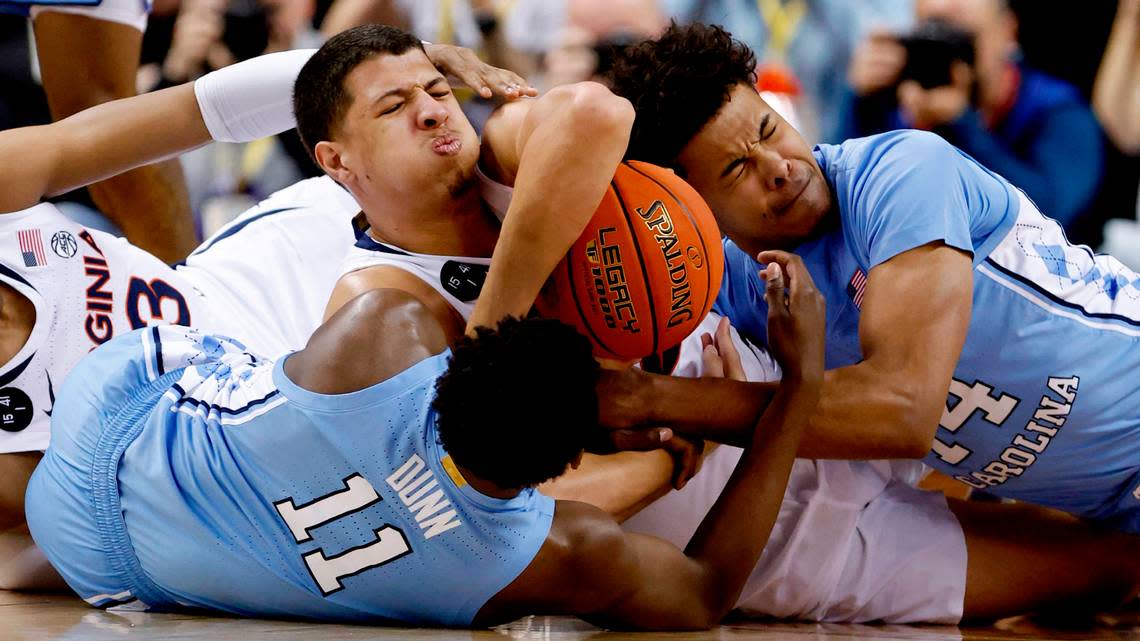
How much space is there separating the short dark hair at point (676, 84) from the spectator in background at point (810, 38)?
2.99 meters

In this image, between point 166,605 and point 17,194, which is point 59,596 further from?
point 17,194

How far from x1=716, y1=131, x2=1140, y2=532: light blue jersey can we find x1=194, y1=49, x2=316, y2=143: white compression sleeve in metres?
1.46

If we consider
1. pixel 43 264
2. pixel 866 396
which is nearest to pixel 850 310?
pixel 866 396

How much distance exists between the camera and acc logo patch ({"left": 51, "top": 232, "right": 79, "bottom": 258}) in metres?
3.17

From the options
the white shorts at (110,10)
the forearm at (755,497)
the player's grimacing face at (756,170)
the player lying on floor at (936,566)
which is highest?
the white shorts at (110,10)

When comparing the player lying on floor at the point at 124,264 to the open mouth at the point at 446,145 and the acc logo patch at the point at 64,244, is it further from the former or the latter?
the open mouth at the point at 446,145

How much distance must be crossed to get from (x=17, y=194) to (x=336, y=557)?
1448mm

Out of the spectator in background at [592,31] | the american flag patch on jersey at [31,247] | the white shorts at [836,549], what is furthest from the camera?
the spectator in background at [592,31]

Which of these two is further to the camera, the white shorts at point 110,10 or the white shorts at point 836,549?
the white shorts at point 110,10

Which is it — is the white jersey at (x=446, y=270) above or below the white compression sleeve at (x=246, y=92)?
below

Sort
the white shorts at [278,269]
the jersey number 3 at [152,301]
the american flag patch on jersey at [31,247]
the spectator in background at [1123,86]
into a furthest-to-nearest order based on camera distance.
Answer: the spectator in background at [1123,86]
the white shorts at [278,269]
the jersey number 3 at [152,301]
the american flag patch on jersey at [31,247]

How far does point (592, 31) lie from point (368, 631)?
14.5 ft

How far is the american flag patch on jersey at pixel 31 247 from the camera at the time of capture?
309cm

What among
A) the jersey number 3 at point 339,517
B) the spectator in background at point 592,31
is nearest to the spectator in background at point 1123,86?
the spectator in background at point 592,31
